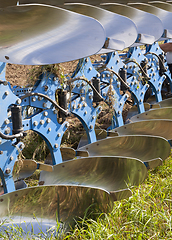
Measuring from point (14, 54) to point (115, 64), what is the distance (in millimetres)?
1609

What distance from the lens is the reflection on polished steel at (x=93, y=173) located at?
7.40ft

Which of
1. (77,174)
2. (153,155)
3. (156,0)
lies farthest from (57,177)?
(156,0)

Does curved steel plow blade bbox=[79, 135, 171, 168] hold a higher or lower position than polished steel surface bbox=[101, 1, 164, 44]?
lower

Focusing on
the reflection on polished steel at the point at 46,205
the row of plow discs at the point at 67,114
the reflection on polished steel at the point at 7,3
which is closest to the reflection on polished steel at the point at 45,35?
the row of plow discs at the point at 67,114

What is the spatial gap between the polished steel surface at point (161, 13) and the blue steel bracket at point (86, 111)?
1295 millimetres

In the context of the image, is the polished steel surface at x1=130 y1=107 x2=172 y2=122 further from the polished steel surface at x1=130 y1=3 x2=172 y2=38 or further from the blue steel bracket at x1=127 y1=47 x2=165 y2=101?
the polished steel surface at x1=130 y1=3 x2=172 y2=38

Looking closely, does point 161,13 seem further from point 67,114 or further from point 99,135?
point 67,114

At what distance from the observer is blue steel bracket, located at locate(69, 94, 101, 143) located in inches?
108

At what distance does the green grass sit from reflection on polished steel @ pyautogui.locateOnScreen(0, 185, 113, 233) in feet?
0.30

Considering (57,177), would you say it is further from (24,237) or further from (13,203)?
(24,237)

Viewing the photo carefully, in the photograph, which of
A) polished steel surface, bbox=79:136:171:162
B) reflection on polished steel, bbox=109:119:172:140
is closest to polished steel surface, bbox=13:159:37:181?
polished steel surface, bbox=79:136:171:162

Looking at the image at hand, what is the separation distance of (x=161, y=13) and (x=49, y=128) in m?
2.27

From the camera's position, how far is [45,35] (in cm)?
187

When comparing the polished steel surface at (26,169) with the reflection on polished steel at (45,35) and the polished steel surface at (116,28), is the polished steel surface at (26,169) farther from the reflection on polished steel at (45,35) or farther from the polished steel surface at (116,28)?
the polished steel surface at (116,28)
